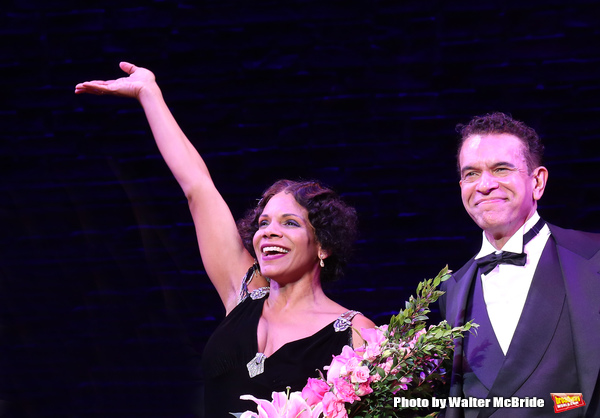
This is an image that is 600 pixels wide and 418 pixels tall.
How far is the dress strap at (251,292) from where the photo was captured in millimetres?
2412

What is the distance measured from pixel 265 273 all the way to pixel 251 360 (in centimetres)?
27

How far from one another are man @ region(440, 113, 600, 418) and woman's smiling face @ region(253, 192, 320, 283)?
49 cm

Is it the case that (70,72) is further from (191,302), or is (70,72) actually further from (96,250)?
(191,302)

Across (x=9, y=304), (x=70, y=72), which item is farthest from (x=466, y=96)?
(x=9, y=304)

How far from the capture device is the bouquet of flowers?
5.39 feet

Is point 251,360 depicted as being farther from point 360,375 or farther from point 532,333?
point 532,333

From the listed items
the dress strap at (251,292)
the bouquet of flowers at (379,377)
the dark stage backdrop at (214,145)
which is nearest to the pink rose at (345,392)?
the bouquet of flowers at (379,377)

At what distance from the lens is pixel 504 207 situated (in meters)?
1.91

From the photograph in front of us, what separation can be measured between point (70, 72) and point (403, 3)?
138 centimetres

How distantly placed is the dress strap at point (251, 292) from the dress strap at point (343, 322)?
296mm

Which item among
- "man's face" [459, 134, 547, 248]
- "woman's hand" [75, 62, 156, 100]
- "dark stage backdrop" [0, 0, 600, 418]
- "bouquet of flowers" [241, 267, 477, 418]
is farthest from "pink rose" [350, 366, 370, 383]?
"woman's hand" [75, 62, 156, 100]

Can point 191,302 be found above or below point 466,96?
below

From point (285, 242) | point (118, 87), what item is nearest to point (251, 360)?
point (285, 242)

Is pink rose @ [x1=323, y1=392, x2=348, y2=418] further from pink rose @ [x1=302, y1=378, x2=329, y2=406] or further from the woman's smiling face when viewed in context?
the woman's smiling face
